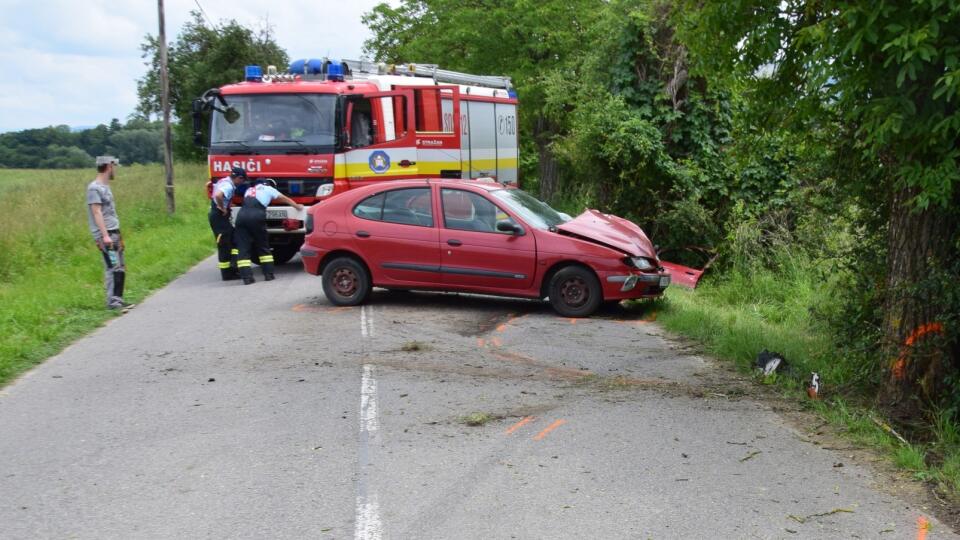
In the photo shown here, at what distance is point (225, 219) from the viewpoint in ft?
47.2

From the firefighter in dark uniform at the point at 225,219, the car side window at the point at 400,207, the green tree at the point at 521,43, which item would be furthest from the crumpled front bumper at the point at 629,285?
the green tree at the point at 521,43

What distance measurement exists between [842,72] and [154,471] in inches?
192

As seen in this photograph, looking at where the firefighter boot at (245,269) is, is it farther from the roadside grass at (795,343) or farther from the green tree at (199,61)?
the green tree at (199,61)

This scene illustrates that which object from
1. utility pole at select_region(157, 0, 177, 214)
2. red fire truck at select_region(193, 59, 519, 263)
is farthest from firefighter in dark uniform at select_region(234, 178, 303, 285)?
utility pole at select_region(157, 0, 177, 214)

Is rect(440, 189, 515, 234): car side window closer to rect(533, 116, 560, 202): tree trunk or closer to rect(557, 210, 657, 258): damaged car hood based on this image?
rect(557, 210, 657, 258): damaged car hood

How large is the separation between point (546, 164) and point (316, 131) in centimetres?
1633

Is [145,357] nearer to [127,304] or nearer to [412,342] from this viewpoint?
[412,342]

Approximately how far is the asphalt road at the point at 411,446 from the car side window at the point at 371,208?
209 centimetres

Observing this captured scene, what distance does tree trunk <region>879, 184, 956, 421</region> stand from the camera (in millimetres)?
6332

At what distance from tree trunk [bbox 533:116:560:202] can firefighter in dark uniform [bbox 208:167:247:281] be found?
1481 centimetres

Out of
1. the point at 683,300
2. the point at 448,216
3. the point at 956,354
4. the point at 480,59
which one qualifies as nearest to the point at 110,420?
the point at 448,216

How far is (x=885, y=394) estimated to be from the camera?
668 cm

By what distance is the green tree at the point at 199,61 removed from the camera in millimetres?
42562

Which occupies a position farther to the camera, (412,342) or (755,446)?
(412,342)
